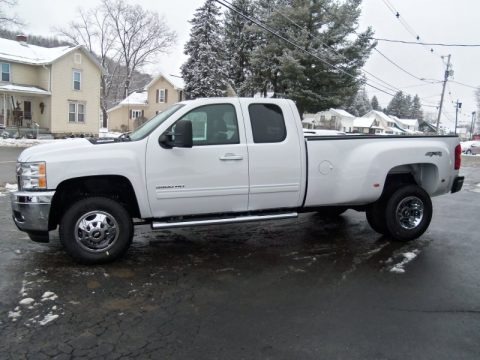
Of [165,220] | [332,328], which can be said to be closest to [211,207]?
[165,220]

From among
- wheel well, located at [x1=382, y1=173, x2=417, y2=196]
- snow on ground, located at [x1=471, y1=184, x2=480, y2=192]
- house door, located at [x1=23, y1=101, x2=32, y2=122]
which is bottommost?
snow on ground, located at [x1=471, y1=184, x2=480, y2=192]

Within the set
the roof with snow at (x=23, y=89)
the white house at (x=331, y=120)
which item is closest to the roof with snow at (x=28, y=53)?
the roof with snow at (x=23, y=89)

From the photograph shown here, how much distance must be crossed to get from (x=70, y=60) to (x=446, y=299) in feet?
110

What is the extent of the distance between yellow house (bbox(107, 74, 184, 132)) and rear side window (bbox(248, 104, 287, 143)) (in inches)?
1523

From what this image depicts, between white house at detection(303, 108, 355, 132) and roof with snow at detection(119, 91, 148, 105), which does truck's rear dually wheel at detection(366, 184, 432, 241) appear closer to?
white house at detection(303, 108, 355, 132)

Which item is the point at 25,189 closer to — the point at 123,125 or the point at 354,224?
the point at 354,224

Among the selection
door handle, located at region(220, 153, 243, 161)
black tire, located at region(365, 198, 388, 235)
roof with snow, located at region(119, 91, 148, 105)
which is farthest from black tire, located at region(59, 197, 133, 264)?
roof with snow, located at region(119, 91, 148, 105)

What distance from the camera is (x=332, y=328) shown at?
3668 millimetres

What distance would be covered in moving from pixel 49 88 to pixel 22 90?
215 centimetres

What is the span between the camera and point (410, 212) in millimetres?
6371

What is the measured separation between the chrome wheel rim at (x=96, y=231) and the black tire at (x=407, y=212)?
378cm

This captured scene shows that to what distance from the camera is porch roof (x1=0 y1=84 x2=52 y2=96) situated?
29156 millimetres

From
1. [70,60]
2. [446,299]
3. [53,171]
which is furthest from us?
[70,60]

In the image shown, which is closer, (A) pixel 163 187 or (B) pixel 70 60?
(A) pixel 163 187
